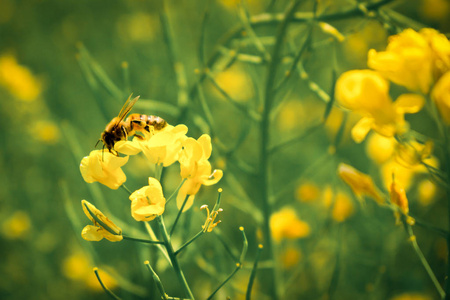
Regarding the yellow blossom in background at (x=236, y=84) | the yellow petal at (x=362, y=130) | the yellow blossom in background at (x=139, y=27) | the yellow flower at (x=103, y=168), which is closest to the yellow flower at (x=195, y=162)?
the yellow flower at (x=103, y=168)

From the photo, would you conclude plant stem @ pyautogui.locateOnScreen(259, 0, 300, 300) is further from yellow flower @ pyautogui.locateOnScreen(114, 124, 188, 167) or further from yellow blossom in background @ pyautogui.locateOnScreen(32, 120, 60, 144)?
yellow blossom in background @ pyautogui.locateOnScreen(32, 120, 60, 144)

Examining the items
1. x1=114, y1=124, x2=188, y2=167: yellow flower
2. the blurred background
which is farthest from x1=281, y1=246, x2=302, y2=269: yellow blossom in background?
x1=114, y1=124, x2=188, y2=167: yellow flower

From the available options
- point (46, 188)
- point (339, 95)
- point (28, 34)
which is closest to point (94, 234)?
point (339, 95)

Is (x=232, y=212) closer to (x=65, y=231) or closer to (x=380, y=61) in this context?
(x=65, y=231)

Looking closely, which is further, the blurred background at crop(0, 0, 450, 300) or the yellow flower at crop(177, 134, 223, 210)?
the blurred background at crop(0, 0, 450, 300)

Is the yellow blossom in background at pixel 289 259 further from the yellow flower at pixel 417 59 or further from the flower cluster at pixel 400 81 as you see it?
the yellow flower at pixel 417 59

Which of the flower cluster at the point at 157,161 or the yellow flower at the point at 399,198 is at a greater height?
the flower cluster at the point at 157,161
